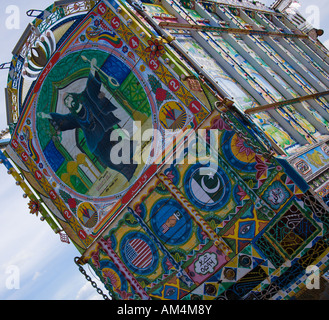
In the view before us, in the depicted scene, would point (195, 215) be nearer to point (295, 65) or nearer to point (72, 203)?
point (72, 203)

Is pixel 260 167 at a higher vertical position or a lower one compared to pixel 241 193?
higher

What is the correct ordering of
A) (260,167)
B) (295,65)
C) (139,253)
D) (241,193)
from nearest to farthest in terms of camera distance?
1. (260,167)
2. (241,193)
3. (139,253)
4. (295,65)

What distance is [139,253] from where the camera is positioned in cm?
1030

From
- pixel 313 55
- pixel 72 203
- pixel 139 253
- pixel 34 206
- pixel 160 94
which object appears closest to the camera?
pixel 160 94

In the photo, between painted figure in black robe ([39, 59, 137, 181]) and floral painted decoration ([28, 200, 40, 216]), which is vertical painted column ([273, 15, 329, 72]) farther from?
floral painted decoration ([28, 200, 40, 216])

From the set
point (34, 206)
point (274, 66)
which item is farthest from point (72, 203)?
point (274, 66)

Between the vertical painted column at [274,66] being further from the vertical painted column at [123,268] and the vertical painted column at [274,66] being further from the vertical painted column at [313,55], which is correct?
the vertical painted column at [123,268]

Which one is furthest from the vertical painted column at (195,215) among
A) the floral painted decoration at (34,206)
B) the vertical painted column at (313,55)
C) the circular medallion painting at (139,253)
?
the vertical painted column at (313,55)

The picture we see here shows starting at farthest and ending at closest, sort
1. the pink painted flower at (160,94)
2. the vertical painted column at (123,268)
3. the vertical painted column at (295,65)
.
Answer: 1. the vertical painted column at (295,65)
2. the vertical painted column at (123,268)
3. the pink painted flower at (160,94)

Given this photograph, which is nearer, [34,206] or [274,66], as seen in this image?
[34,206]

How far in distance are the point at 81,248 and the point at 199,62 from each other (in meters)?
5.78

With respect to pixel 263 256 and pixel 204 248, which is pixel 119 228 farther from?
pixel 263 256

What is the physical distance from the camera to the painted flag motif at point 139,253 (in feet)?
33.3

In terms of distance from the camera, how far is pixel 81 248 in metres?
11.4
